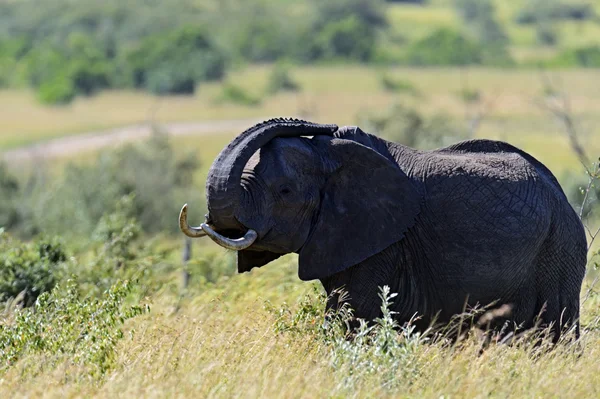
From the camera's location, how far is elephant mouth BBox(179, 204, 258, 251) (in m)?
8.18

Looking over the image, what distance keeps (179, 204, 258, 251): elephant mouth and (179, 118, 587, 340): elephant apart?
1.7 inches

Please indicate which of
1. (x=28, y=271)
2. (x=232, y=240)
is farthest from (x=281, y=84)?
(x=232, y=240)

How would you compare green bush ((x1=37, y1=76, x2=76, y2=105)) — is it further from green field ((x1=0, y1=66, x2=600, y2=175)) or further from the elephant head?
the elephant head

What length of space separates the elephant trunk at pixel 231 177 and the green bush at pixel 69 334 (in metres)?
0.81

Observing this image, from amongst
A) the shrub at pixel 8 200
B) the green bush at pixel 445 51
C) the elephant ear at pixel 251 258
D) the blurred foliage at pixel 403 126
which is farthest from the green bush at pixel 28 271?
the green bush at pixel 445 51

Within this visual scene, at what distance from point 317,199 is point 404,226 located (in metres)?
0.62

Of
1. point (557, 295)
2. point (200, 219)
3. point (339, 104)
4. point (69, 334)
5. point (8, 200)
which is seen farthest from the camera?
point (339, 104)

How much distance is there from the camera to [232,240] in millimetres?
8297

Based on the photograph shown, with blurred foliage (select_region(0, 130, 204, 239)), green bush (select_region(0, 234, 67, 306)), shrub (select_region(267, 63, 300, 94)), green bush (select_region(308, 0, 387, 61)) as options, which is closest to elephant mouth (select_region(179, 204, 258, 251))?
green bush (select_region(0, 234, 67, 306))

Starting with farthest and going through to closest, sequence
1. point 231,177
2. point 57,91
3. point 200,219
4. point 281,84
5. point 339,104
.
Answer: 1. point 281,84
2. point 57,91
3. point 339,104
4. point 200,219
5. point 231,177

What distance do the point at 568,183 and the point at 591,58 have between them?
76299mm

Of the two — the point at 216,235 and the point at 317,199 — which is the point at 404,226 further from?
the point at 216,235

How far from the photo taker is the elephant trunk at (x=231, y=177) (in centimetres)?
821

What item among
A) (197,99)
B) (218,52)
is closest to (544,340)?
(197,99)
